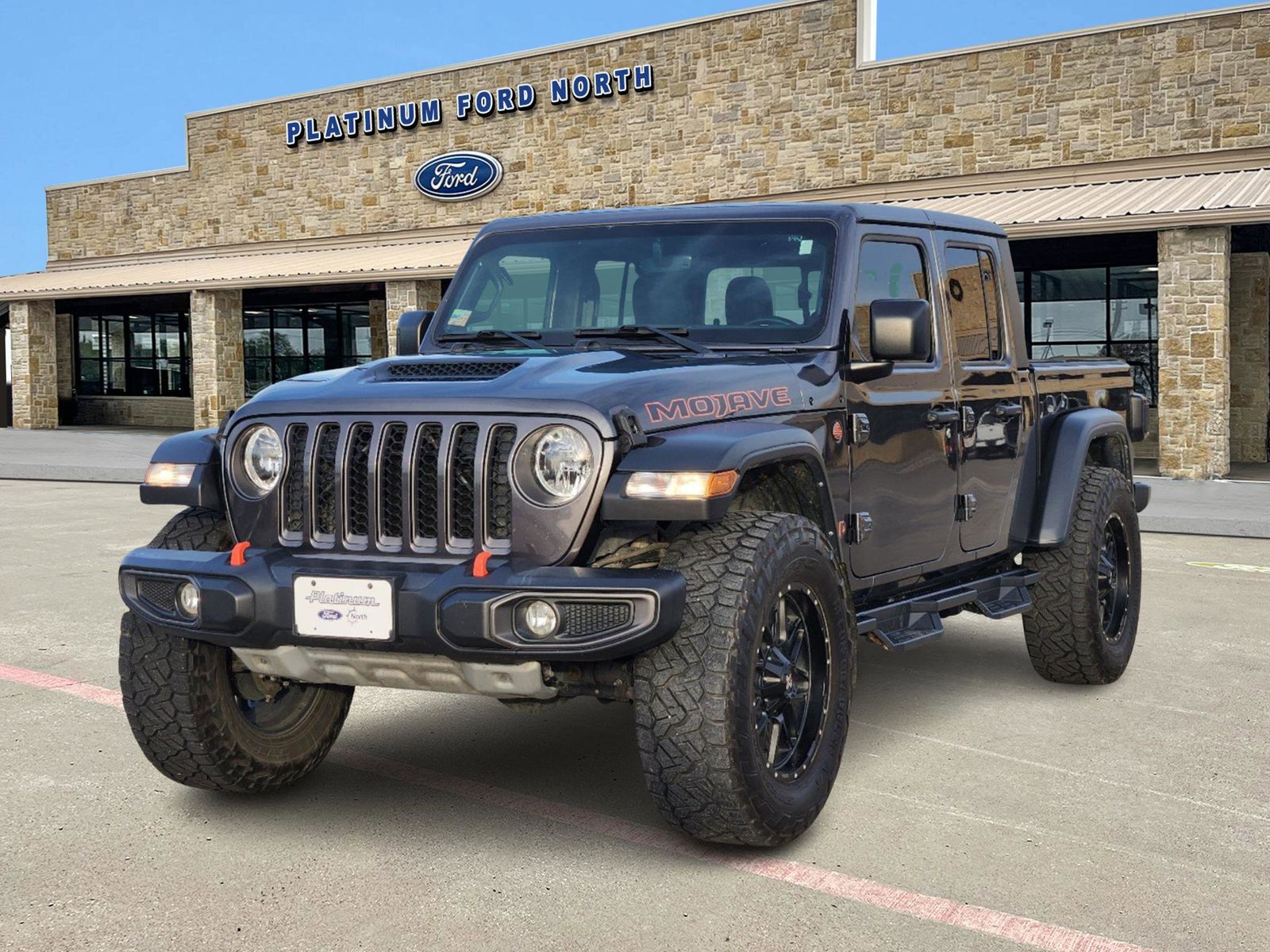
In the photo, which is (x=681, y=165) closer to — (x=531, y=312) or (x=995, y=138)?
(x=995, y=138)

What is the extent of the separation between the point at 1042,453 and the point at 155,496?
3919 millimetres

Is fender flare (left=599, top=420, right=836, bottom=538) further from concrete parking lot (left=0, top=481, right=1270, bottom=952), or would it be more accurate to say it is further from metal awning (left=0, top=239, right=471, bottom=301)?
metal awning (left=0, top=239, right=471, bottom=301)

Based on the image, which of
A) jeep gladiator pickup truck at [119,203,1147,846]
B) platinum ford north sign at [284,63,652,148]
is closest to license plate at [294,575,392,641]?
jeep gladiator pickup truck at [119,203,1147,846]

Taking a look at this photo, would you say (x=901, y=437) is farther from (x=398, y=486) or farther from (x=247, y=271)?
(x=247, y=271)

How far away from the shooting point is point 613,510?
3.95 m

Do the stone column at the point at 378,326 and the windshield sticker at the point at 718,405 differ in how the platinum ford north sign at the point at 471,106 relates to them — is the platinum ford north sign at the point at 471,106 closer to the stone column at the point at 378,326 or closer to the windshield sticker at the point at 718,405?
the stone column at the point at 378,326

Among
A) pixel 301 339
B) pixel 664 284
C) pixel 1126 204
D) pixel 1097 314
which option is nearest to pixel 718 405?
pixel 664 284

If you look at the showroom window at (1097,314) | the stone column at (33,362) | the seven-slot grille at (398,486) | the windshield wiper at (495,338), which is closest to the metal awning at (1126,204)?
the showroom window at (1097,314)

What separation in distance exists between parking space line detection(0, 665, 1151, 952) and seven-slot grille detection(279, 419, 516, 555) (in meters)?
1.08

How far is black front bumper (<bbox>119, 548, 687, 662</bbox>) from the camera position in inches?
152

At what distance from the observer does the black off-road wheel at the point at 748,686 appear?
397 centimetres

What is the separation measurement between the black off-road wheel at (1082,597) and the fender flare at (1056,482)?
0.28ft

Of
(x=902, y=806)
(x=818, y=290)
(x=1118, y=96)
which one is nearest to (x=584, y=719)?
(x=902, y=806)

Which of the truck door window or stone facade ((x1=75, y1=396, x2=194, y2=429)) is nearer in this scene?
the truck door window
